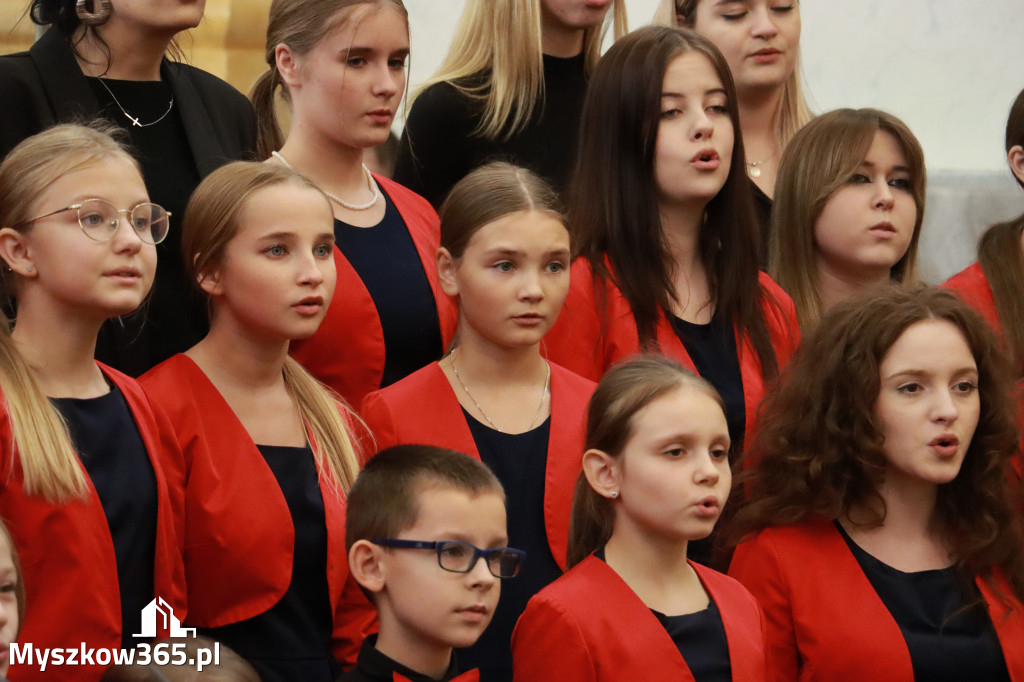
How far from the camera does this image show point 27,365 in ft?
6.49

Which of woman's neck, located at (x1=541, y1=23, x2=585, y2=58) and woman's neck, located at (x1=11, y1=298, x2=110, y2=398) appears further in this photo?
woman's neck, located at (x1=541, y1=23, x2=585, y2=58)

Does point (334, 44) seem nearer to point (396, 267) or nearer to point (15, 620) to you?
point (396, 267)

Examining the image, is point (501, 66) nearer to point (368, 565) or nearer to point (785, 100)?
point (785, 100)

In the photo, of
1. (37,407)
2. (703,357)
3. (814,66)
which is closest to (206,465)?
(37,407)

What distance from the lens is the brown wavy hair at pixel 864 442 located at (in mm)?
2314

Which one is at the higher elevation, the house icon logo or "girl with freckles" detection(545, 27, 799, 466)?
"girl with freckles" detection(545, 27, 799, 466)

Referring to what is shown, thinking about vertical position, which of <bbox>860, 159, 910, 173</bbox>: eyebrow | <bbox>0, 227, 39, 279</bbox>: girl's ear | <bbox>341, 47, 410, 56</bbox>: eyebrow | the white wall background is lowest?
<bbox>0, 227, 39, 279</bbox>: girl's ear

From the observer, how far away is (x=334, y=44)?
8.16ft

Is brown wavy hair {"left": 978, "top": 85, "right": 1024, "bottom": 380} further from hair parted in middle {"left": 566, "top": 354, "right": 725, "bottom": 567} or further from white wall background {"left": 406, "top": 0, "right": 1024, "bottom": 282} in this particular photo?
white wall background {"left": 406, "top": 0, "right": 1024, "bottom": 282}

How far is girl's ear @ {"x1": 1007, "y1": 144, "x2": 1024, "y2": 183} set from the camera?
292 cm

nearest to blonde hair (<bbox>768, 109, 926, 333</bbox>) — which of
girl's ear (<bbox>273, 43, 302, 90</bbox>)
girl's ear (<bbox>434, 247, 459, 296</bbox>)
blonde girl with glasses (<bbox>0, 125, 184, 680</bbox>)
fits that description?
girl's ear (<bbox>434, 247, 459, 296</bbox>)

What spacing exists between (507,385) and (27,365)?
2.38ft

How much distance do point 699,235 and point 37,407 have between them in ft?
3.98
